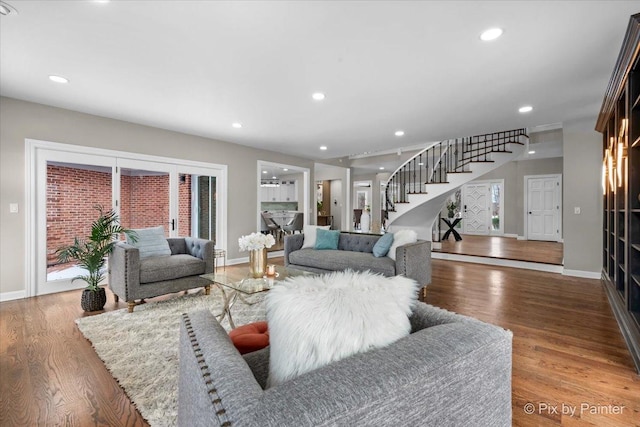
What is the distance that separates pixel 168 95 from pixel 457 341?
154 inches

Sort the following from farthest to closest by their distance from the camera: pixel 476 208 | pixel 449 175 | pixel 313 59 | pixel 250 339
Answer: pixel 476 208 → pixel 449 175 → pixel 313 59 → pixel 250 339

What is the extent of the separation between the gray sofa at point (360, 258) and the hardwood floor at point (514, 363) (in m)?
0.51

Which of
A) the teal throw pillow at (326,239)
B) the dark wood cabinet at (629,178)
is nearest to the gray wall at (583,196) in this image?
the dark wood cabinet at (629,178)

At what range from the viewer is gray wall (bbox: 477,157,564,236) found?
9.29 m

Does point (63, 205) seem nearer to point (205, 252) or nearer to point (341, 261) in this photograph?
point (205, 252)

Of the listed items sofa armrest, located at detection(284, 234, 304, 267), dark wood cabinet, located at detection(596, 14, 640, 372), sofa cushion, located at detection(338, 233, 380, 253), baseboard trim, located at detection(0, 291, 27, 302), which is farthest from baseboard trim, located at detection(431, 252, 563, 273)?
baseboard trim, located at detection(0, 291, 27, 302)

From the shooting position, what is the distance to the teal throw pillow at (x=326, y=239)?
15.3 feet

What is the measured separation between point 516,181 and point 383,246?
26.9 ft

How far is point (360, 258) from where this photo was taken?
13.1ft

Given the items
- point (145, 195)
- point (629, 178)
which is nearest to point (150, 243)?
point (145, 195)

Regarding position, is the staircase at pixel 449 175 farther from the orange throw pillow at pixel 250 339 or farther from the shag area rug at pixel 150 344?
the orange throw pillow at pixel 250 339

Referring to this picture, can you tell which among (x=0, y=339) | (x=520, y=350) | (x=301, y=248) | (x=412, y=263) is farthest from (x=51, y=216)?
(x=520, y=350)

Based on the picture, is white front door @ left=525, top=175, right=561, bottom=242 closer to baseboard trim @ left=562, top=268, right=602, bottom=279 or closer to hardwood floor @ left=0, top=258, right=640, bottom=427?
baseboard trim @ left=562, top=268, right=602, bottom=279

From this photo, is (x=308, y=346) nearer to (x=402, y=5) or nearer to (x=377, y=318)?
(x=377, y=318)
